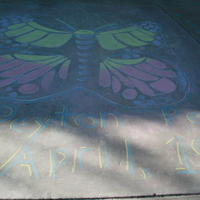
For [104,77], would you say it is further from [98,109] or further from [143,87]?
[98,109]

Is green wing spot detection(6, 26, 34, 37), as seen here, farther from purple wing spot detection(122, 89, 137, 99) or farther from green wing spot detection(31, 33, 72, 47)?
purple wing spot detection(122, 89, 137, 99)

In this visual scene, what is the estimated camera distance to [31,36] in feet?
16.1

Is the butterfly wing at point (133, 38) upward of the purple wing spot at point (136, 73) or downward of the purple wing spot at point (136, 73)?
upward

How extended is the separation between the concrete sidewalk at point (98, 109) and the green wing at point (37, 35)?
0.07ft

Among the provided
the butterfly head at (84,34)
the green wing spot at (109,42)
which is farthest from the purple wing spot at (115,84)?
the butterfly head at (84,34)

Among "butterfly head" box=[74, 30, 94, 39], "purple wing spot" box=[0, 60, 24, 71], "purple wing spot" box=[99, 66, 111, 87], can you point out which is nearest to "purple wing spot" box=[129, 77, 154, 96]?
"purple wing spot" box=[99, 66, 111, 87]

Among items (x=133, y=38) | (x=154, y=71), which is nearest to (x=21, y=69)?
(x=154, y=71)

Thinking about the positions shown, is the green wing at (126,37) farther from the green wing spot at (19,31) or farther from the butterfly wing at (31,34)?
the green wing spot at (19,31)

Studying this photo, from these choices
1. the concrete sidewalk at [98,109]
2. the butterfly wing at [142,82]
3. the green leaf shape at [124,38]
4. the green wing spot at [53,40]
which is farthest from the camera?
the green leaf shape at [124,38]

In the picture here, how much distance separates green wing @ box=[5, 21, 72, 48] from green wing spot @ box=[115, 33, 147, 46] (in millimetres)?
1146

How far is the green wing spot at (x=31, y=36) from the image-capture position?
15.5 feet

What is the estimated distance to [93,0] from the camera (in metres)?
7.35

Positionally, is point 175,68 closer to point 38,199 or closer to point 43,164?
point 43,164

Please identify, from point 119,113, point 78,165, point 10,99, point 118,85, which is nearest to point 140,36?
point 118,85
